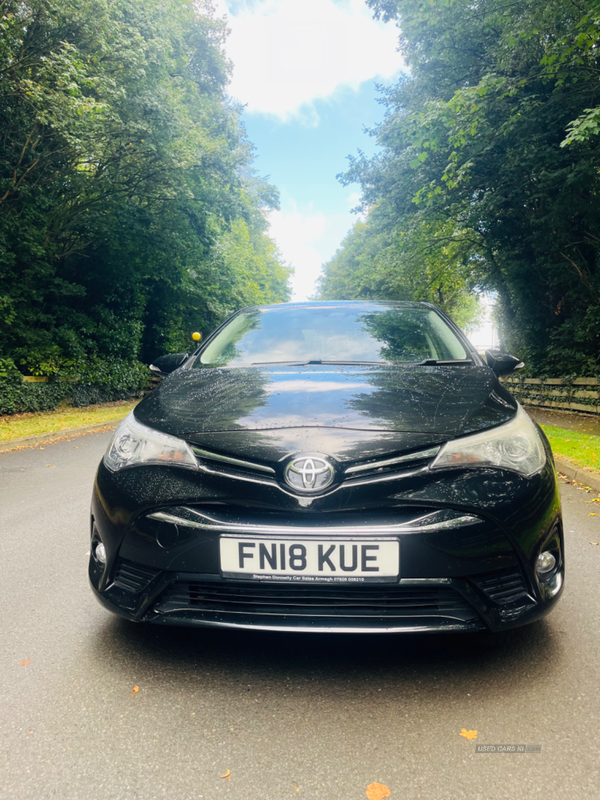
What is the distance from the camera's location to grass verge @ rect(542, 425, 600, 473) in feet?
25.3

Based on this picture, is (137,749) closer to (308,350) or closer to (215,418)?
(215,418)

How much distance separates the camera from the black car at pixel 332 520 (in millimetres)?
2234

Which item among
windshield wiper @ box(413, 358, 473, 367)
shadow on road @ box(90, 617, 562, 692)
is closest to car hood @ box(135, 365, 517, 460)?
windshield wiper @ box(413, 358, 473, 367)

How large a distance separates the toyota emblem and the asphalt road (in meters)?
0.64

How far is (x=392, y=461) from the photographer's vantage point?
232 cm

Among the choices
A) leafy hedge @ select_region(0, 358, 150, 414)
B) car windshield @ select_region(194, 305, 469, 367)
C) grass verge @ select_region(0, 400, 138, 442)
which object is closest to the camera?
car windshield @ select_region(194, 305, 469, 367)

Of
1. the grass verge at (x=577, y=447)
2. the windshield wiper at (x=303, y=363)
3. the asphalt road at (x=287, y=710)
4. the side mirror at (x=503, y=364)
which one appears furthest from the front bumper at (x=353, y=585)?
the grass verge at (x=577, y=447)

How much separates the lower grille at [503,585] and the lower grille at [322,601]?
90 mm

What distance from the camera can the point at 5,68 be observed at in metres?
12.4

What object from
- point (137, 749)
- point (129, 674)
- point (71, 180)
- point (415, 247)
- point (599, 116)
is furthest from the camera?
point (415, 247)

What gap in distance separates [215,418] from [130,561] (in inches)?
24.7

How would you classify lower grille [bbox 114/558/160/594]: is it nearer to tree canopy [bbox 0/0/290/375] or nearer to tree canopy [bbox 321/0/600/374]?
tree canopy [bbox 321/0/600/374]

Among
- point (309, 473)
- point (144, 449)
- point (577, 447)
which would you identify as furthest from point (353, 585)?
point (577, 447)

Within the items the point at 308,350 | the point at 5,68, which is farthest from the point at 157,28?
the point at 308,350
